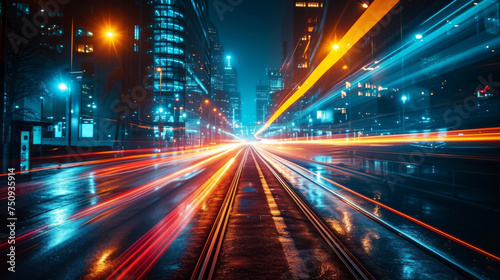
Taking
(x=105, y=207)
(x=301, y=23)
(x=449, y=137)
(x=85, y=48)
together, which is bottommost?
(x=105, y=207)

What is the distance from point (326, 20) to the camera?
80.5 metres

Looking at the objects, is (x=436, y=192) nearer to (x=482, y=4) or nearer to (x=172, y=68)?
(x=482, y=4)

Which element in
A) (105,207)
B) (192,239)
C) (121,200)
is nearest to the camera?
(192,239)

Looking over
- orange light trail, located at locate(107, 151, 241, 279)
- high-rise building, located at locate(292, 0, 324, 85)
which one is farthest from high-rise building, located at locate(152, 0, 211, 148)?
orange light trail, located at locate(107, 151, 241, 279)

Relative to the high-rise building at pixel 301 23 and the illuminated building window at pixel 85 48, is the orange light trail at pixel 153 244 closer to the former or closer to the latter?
the illuminated building window at pixel 85 48

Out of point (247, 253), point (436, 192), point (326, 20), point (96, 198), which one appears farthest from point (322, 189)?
point (326, 20)

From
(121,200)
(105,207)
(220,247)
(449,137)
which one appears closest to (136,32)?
(121,200)

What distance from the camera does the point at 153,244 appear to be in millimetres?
5570

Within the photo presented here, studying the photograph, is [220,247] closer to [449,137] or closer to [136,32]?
[449,137]

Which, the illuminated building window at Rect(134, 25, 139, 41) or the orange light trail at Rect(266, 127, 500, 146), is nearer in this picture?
the orange light trail at Rect(266, 127, 500, 146)

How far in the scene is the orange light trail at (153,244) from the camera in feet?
14.5

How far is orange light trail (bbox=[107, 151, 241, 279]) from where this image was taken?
4429 millimetres

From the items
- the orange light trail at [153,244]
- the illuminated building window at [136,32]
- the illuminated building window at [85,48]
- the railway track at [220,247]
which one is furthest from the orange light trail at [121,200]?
the illuminated building window at [136,32]

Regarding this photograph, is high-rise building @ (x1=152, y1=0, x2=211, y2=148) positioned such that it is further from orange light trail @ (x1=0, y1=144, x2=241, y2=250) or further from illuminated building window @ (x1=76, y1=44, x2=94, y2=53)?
orange light trail @ (x1=0, y1=144, x2=241, y2=250)
